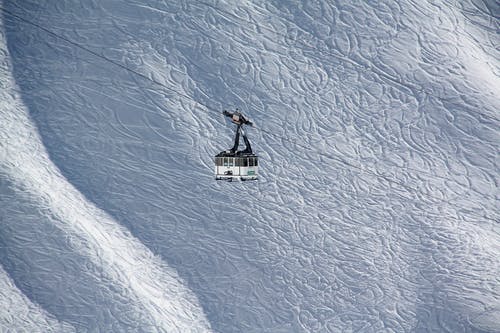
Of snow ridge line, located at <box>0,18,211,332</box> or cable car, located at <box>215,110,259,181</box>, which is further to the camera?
snow ridge line, located at <box>0,18,211,332</box>

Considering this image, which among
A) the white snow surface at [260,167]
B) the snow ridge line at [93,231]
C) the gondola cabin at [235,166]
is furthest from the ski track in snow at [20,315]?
the gondola cabin at [235,166]

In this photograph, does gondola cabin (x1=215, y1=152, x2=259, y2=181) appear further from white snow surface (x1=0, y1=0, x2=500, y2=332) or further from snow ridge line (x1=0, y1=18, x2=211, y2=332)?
snow ridge line (x1=0, y1=18, x2=211, y2=332)

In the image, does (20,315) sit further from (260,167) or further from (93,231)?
(260,167)

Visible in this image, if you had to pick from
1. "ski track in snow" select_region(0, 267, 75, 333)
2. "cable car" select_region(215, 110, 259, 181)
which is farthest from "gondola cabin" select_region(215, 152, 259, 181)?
"ski track in snow" select_region(0, 267, 75, 333)

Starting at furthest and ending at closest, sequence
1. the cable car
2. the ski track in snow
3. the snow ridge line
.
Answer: the snow ridge line < the ski track in snow < the cable car

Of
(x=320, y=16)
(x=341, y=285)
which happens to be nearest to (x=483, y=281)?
(x=341, y=285)

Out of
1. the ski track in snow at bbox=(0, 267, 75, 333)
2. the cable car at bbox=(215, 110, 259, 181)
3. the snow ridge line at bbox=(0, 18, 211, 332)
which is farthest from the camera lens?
the snow ridge line at bbox=(0, 18, 211, 332)

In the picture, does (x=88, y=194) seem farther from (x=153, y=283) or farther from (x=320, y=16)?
(x=320, y=16)

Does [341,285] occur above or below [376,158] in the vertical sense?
below
